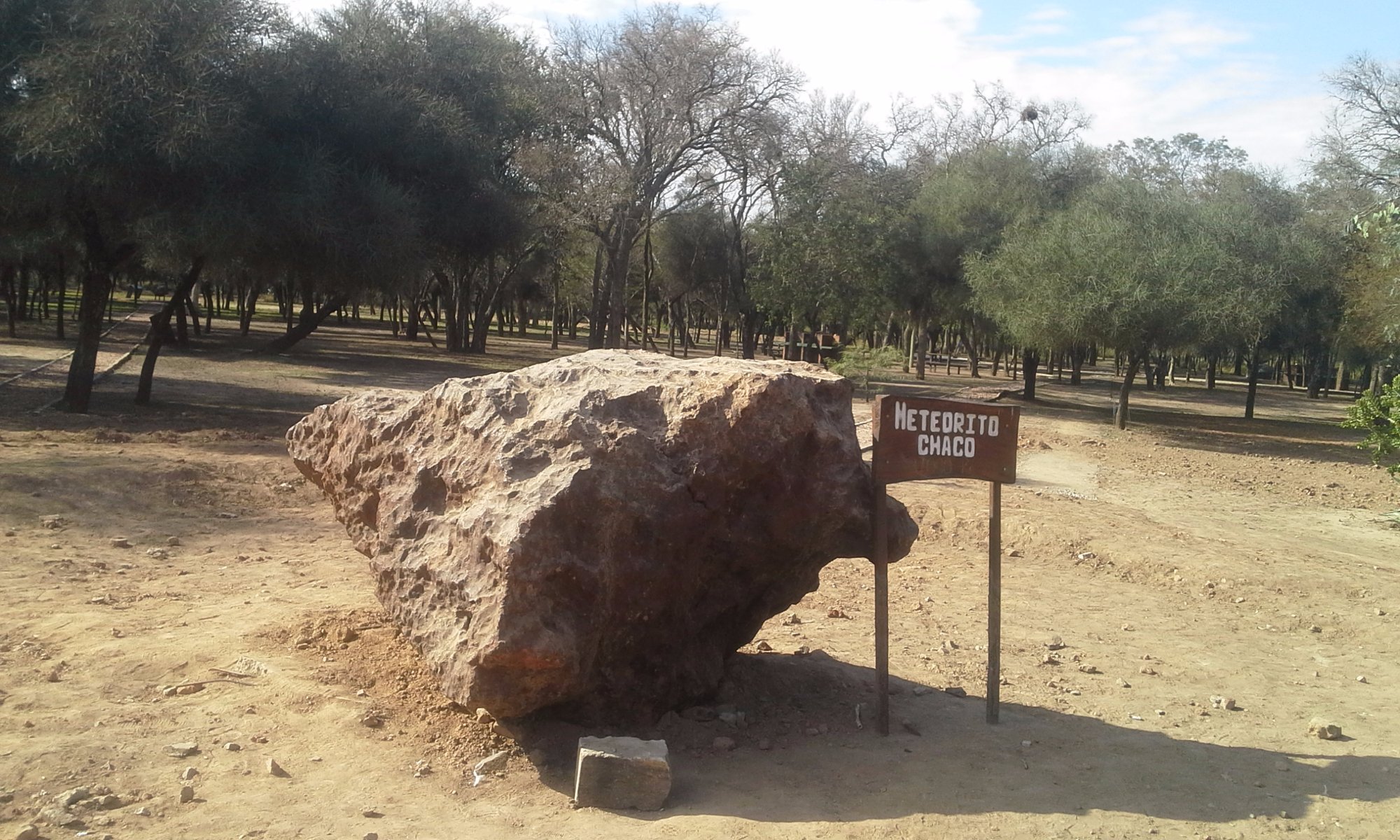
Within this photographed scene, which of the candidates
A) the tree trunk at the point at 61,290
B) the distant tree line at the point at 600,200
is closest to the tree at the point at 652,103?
the distant tree line at the point at 600,200

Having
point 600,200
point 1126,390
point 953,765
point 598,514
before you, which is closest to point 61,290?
point 600,200

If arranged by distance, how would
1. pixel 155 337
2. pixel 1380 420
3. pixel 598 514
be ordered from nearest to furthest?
pixel 598 514, pixel 1380 420, pixel 155 337

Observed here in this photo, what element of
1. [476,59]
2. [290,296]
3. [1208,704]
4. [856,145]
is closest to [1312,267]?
[856,145]

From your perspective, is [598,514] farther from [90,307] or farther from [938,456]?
[90,307]

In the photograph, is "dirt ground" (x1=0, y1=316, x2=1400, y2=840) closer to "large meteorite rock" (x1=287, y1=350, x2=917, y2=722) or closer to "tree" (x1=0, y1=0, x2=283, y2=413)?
"large meteorite rock" (x1=287, y1=350, x2=917, y2=722)

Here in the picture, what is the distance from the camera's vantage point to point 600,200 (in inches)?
1141

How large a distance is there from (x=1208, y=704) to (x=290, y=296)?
29785 mm

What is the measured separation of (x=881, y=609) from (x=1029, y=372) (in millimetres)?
28497

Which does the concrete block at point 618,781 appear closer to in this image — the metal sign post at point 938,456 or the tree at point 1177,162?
the metal sign post at point 938,456

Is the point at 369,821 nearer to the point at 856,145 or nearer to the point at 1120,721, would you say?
the point at 1120,721

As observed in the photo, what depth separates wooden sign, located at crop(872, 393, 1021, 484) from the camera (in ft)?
18.2

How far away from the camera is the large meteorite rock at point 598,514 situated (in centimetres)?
480

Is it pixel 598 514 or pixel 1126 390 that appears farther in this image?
pixel 1126 390

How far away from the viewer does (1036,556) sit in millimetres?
11156
